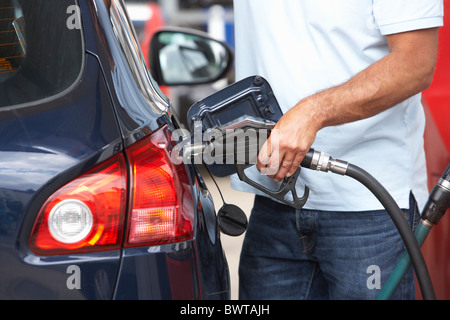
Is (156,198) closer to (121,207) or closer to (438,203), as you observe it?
(121,207)

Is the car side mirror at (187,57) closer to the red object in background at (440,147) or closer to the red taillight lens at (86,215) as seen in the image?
the red object in background at (440,147)

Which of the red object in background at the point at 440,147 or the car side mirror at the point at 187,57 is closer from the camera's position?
the red object in background at the point at 440,147

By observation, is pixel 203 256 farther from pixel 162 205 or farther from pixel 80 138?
pixel 80 138

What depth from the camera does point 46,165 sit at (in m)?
1.16

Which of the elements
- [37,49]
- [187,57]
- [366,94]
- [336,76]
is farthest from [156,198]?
[187,57]

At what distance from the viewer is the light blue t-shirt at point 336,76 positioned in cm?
161

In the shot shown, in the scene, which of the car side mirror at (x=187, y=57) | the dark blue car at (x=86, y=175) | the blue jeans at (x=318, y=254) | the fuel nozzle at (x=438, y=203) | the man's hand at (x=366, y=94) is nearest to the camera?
the dark blue car at (x=86, y=175)

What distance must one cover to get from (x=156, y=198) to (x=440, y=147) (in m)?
1.27

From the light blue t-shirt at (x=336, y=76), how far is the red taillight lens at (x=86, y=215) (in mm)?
614

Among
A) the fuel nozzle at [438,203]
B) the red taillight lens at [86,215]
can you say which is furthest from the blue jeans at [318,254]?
the red taillight lens at [86,215]

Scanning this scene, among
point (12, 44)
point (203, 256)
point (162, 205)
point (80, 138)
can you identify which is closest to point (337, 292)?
point (203, 256)

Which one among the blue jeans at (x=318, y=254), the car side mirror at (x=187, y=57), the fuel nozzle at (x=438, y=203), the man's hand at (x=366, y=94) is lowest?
the blue jeans at (x=318, y=254)

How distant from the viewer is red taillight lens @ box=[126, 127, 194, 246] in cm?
123

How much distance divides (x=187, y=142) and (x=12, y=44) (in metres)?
0.43
